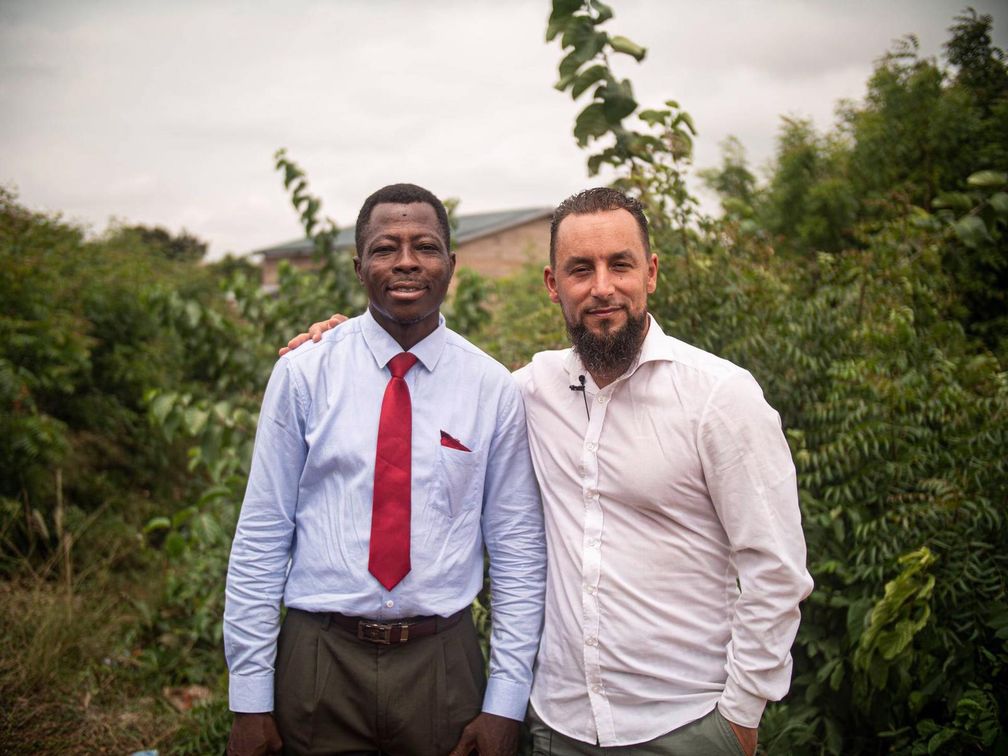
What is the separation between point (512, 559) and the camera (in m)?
2.37

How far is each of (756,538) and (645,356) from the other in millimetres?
594

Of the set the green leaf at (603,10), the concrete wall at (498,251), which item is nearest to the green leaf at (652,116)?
the green leaf at (603,10)

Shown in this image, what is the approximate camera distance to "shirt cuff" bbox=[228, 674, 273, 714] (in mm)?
2193

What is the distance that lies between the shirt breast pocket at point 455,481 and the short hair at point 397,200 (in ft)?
2.22

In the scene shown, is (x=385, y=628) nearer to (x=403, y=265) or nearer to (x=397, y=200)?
(x=403, y=265)

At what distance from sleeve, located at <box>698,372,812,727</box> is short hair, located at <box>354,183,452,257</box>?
1.06 metres

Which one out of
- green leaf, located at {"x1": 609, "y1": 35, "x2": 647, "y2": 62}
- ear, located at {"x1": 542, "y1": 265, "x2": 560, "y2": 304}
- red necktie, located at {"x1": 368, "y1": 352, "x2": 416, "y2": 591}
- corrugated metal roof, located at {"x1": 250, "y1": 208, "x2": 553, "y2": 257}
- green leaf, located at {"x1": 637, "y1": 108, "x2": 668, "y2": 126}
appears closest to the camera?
red necktie, located at {"x1": 368, "y1": 352, "x2": 416, "y2": 591}

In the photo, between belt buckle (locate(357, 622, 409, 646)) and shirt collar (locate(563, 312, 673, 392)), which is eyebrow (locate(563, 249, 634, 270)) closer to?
shirt collar (locate(563, 312, 673, 392))

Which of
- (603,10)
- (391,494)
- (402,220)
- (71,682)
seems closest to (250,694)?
(391,494)

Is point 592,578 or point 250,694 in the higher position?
point 592,578

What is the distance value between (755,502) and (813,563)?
49.6 inches

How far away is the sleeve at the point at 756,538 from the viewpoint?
1.99m

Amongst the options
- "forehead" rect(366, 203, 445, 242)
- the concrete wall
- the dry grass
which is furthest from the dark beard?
the concrete wall

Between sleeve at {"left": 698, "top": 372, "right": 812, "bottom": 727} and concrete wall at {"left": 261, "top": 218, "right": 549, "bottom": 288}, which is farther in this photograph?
concrete wall at {"left": 261, "top": 218, "right": 549, "bottom": 288}
